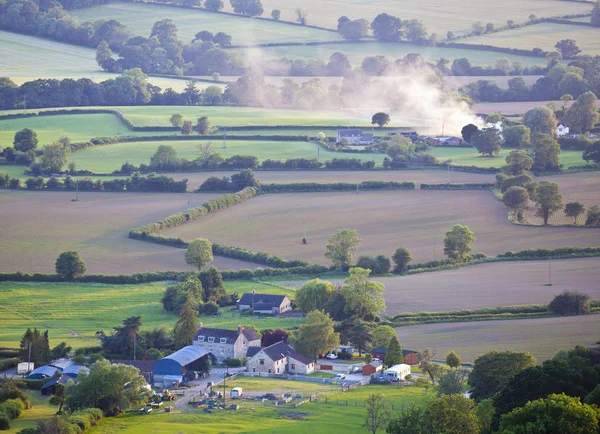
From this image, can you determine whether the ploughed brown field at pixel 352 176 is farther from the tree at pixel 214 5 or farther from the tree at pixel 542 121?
the tree at pixel 214 5

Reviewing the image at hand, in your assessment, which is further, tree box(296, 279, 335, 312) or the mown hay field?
the mown hay field

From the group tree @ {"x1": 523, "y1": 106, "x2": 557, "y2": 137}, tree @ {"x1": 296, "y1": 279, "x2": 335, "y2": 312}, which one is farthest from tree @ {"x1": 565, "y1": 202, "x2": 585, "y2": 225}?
tree @ {"x1": 523, "y1": 106, "x2": 557, "y2": 137}

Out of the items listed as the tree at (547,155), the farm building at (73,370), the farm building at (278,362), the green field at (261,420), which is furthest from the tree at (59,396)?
the tree at (547,155)

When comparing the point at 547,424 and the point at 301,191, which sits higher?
the point at 301,191

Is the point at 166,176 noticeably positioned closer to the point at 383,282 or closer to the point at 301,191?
the point at 301,191

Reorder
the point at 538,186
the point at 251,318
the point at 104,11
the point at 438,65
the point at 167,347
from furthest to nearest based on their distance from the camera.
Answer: the point at 104,11
the point at 438,65
the point at 538,186
the point at 251,318
the point at 167,347

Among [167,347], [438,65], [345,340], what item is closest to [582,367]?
[345,340]

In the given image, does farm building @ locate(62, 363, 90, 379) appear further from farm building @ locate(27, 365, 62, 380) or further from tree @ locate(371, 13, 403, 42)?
tree @ locate(371, 13, 403, 42)
